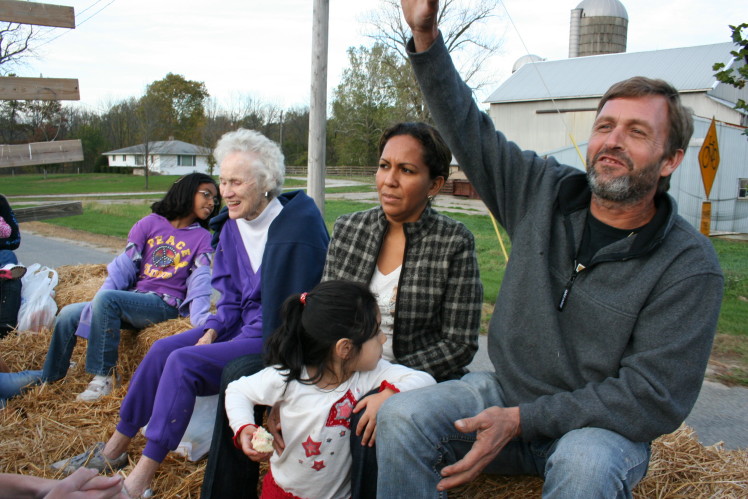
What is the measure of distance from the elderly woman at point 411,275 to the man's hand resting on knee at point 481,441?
22.8 inches

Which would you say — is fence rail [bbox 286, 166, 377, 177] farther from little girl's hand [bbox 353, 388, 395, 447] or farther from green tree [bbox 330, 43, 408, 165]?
little girl's hand [bbox 353, 388, 395, 447]

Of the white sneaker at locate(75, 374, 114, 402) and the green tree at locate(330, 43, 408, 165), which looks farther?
the green tree at locate(330, 43, 408, 165)

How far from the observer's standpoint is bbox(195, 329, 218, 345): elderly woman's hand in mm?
3172

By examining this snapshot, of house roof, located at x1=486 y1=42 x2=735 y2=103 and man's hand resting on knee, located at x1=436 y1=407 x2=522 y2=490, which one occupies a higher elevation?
house roof, located at x1=486 y1=42 x2=735 y2=103

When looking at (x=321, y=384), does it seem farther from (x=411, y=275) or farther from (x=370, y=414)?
(x=411, y=275)

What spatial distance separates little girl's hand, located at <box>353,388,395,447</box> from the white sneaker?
2307 mm

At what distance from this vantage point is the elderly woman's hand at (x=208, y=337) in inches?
125

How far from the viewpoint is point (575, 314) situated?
2.11 metres

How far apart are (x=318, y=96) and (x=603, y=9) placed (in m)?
36.0

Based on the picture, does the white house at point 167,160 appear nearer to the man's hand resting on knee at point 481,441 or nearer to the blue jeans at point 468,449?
the blue jeans at point 468,449

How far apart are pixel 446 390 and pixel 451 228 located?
798 mm

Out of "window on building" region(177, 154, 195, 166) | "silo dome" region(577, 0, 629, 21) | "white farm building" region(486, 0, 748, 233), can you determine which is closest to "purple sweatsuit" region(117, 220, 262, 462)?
"white farm building" region(486, 0, 748, 233)

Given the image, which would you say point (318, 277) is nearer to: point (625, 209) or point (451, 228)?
point (451, 228)

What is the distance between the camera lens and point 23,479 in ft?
4.98
